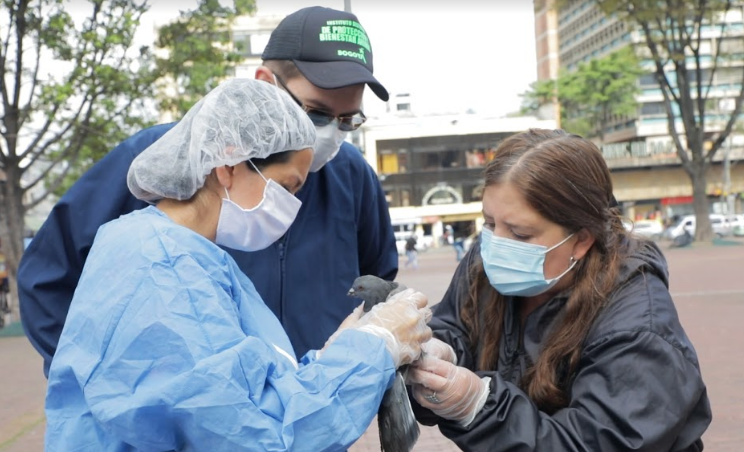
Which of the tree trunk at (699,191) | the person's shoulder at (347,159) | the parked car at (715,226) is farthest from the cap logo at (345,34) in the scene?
the parked car at (715,226)

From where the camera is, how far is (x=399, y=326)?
1873 mm

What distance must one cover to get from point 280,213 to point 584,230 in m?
0.79

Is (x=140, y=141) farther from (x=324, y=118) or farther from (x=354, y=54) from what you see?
(x=354, y=54)

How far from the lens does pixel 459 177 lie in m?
60.6

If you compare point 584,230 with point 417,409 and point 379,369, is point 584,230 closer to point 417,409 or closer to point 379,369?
point 417,409

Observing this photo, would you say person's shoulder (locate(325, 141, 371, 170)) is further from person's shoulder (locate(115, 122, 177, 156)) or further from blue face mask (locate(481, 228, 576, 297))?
blue face mask (locate(481, 228, 576, 297))

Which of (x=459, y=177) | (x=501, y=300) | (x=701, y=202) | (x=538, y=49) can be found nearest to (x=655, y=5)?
(x=701, y=202)

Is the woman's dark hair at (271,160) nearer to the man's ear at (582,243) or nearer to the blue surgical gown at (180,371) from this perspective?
the blue surgical gown at (180,371)

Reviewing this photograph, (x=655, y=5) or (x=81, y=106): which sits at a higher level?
(x=655, y=5)

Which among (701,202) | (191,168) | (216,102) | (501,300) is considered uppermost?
(216,102)

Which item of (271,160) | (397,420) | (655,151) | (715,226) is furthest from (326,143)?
(655,151)

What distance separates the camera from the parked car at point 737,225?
43938 millimetres

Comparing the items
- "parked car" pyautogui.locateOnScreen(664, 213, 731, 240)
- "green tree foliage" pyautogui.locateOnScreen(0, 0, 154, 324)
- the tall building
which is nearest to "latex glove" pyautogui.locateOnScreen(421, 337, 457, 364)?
"green tree foliage" pyautogui.locateOnScreen(0, 0, 154, 324)

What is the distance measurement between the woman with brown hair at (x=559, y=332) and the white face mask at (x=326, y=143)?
595 millimetres
